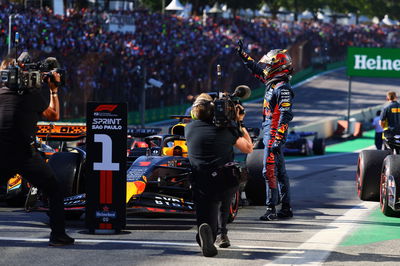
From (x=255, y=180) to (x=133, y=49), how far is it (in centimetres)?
1864

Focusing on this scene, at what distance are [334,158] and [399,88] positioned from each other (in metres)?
32.6

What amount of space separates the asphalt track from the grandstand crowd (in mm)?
14101

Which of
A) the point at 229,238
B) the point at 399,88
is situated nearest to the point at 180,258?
the point at 229,238

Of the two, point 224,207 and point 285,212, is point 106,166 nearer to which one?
point 224,207

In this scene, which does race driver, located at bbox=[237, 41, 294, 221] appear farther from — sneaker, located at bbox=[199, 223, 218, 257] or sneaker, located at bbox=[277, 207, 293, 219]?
sneaker, located at bbox=[199, 223, 218, 257]

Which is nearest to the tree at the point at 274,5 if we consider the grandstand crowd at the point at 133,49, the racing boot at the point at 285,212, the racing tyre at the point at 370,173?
the grandstand crowd at the point at 133,49

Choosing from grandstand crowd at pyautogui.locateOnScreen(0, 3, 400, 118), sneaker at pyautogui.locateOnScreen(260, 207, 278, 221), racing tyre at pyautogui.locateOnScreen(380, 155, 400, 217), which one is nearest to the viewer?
racing tyre at pyautogui.locateOnScreen(380, 155, 400, 217)

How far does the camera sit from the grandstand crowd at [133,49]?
84.4 feet

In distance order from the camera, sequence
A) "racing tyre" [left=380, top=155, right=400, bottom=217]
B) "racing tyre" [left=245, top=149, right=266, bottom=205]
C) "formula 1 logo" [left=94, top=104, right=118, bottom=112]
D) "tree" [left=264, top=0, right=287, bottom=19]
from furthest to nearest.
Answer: "tree" [left=264, top=0, right=287, bottom=19], "racing tyre" [left=245, top=149, right=266, bottom=205], "racing tyre" [left=380, top=155, right=400, bottom=217], "formula 1 logo" [left=94, top=104, right=118, bottom=112]

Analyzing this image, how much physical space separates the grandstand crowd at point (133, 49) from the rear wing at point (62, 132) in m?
12.1

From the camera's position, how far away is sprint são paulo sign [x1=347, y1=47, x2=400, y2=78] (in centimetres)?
3703

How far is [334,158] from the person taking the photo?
25.3 m

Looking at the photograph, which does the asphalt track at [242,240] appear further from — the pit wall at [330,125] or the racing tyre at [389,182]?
the pit wall at [330,125]

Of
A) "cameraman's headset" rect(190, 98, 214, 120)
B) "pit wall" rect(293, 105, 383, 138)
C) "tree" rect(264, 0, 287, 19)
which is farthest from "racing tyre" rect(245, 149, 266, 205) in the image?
"tree" rect(264, 0, 287, 19)
